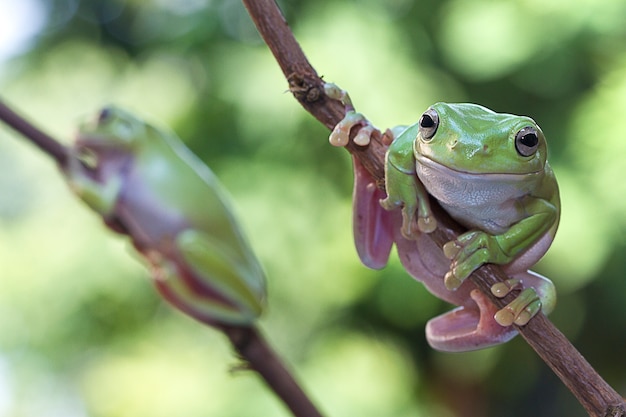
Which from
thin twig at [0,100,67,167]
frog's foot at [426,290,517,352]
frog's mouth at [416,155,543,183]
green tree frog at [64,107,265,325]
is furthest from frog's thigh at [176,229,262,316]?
frog's mouth at [416,155,543,183]

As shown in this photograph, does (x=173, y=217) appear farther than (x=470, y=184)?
Yes

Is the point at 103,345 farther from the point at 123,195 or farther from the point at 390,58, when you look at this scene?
the point at 123,195

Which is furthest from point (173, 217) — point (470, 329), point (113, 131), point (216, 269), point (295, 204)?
point (295, 204)

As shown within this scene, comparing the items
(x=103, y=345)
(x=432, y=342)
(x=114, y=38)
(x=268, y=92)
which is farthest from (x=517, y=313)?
(x=114, y=38)

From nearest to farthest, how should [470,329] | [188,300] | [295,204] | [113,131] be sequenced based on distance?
1. [470,329]
2. [188,300]
3. [113,131]
4. [295,204]

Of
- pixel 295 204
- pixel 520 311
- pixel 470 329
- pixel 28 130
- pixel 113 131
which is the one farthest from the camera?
pixel 295 204

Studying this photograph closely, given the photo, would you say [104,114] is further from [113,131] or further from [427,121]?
[427,121]

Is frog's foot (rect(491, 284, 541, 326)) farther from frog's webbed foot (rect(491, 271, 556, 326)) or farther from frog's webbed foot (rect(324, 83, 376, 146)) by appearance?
frog's webbed foot (rect(324, 83, 376, 146))

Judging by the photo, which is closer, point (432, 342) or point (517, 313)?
point (517, 313)
